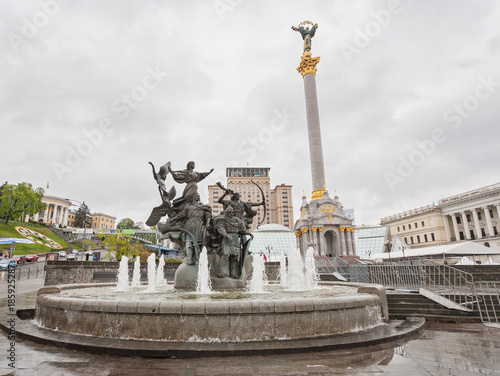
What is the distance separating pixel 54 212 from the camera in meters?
101

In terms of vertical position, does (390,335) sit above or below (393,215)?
below

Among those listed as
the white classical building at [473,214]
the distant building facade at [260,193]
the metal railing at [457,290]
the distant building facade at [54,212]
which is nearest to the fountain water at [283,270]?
the metal railing at [457,290]

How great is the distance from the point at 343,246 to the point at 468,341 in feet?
156

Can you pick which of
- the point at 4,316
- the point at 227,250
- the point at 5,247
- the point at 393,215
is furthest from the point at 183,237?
the point at 393,215

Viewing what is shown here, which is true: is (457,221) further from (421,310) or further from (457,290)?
(421,310)

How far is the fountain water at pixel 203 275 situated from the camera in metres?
10.1

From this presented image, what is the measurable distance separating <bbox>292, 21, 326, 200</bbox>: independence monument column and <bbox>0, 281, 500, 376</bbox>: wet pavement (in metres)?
49.9

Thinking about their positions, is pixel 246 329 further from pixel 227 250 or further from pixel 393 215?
pixel 393 215

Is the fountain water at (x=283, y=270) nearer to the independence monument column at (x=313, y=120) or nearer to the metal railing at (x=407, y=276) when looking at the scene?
the metal railing at (x=407, y=276)

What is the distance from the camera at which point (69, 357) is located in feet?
17.0

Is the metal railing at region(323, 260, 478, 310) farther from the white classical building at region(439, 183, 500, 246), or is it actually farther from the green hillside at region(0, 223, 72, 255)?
the white classical building at region(439, 183, 500, 246)

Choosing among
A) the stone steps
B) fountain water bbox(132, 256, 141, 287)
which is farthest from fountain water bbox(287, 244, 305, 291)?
fountain water bbox(132, 256, 141, 287)

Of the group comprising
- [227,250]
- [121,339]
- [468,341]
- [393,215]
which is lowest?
[468,341]

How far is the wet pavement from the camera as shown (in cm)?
456
